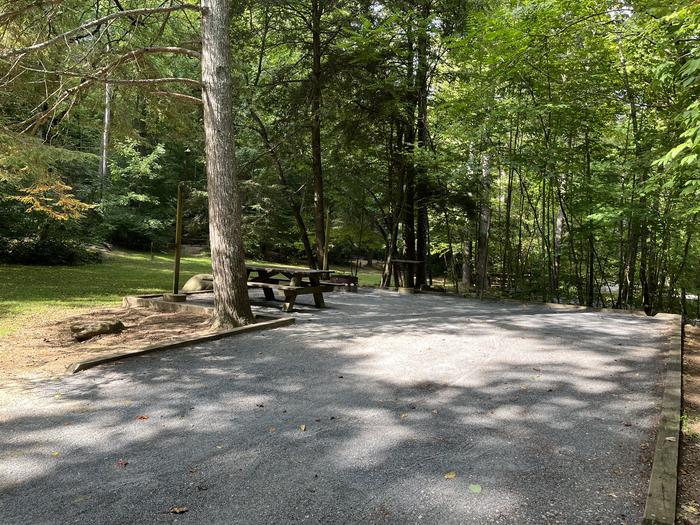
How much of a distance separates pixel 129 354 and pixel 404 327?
11.1 ft

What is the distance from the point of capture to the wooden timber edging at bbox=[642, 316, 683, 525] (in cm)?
193

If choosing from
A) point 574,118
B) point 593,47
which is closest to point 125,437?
point 574,118

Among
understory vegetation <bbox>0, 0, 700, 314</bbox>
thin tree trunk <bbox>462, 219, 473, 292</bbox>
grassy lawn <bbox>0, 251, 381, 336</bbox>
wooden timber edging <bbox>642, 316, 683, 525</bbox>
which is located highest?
understory vegetation <bbox>0, 0, 700, 314</bbox>

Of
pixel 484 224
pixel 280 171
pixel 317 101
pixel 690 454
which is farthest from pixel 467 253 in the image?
pixel 690 454

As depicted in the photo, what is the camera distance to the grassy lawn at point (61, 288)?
699cm

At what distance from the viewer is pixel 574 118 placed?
8.88 m

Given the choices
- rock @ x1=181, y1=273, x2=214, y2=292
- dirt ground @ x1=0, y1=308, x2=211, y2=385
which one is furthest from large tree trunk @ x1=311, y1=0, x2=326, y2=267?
dirt ground @ x1=0, y1=308, x2=211, y2=385

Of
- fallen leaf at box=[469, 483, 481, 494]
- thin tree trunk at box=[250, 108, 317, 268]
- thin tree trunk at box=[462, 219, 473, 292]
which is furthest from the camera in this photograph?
thin tree trunk at box=[462, 219, 473, 292]

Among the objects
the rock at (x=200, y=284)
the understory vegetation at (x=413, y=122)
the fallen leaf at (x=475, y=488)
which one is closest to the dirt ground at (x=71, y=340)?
the understory vegetation at (x=413, y=122)

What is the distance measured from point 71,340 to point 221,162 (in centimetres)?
266

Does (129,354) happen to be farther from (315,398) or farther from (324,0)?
(324,0)

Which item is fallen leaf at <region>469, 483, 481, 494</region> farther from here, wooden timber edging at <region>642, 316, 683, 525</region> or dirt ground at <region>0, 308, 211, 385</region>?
dirt ground at <region>0, 308, 211, 385</region>

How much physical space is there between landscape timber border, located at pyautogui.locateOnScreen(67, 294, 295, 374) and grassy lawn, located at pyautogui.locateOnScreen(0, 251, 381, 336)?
1108mm

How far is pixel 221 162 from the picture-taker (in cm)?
577
